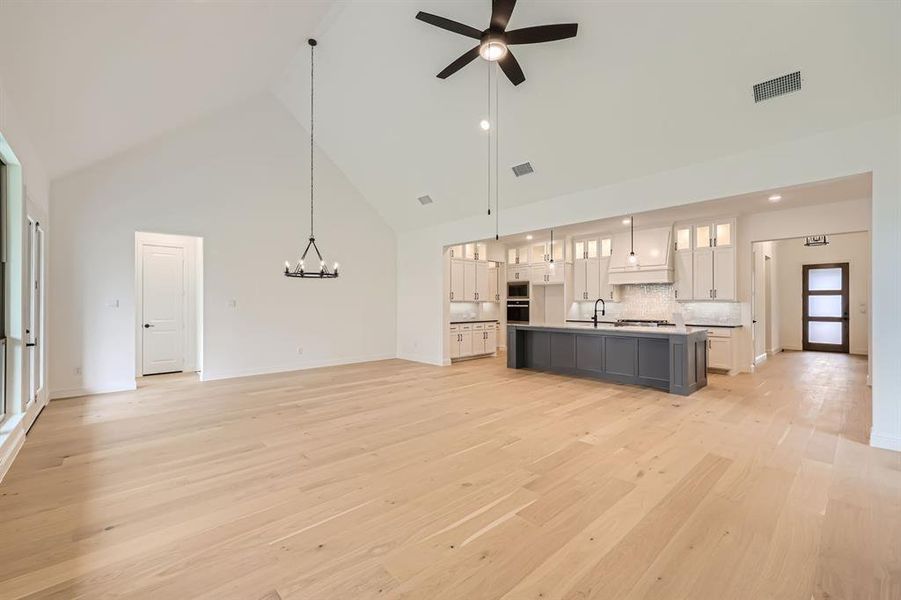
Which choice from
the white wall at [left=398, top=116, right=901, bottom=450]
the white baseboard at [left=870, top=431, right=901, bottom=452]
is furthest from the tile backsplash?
the white baseboard at [left=870, top=431, right=901, bottom=452]

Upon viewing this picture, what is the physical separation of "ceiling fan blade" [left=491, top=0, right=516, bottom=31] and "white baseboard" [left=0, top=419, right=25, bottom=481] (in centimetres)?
523

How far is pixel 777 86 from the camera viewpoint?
3.73 m

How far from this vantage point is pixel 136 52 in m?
3.51

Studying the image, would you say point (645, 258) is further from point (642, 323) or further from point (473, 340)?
point (473, 340)

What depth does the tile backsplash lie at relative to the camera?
750cm

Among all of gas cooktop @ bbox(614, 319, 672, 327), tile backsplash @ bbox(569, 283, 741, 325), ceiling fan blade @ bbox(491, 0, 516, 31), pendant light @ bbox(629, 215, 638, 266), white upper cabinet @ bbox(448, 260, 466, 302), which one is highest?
ceiling fan blade @ bbox(491, 0, 516, 31)

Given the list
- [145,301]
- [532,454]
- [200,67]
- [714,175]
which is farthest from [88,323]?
[714,175]

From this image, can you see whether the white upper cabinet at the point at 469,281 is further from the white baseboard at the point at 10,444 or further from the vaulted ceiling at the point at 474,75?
the white baseboard at the point at 10,444

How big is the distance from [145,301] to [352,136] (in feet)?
16.0

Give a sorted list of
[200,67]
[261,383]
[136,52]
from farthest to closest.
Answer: [261,383], [200,67], [136,52]

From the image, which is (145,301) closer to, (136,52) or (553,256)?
(136,52)

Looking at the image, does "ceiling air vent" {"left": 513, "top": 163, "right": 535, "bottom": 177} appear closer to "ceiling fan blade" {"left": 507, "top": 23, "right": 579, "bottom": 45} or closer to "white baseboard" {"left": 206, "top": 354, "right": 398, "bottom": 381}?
"ceiling fan blade" {"left": 507, "top": 23, "right": 579, "bottom": 45}

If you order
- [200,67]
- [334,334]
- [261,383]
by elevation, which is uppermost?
[200,67]

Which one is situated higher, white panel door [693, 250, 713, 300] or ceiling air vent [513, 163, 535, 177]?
ceiling air vent [513, 163, 535, 177]
